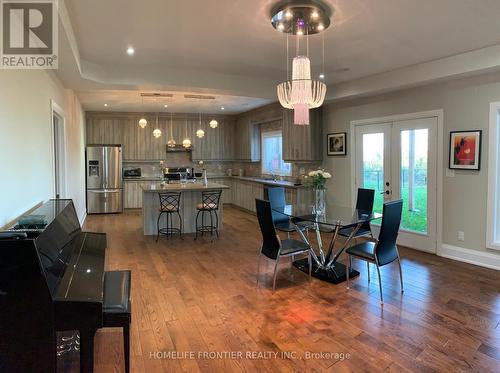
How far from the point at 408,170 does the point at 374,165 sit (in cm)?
65

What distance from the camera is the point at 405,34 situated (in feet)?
11.8

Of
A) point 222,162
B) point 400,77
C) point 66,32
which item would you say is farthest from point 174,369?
point 222,162

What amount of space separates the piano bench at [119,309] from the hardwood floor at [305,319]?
395mm

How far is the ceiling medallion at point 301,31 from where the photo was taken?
2.85 m

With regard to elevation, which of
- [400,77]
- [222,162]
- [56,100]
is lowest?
[222,162]

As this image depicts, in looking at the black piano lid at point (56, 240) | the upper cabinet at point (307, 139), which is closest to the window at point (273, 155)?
the upper cabinet at point (307, 139)

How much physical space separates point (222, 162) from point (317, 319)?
791cm

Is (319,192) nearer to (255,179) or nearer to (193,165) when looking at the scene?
(255,179)

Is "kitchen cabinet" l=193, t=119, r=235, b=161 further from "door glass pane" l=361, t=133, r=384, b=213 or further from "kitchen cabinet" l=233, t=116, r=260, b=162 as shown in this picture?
"door glass pane" l=361, t=133, r=384, b=213

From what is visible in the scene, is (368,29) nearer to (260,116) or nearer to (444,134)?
(444,134)

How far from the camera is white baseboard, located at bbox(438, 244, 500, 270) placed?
4367mm

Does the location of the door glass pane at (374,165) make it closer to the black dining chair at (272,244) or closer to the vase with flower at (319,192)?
the vase with flower at (319,192)

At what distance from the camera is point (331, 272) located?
161 inches

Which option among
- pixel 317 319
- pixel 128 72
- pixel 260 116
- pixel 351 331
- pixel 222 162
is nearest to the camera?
pixel 351 331
